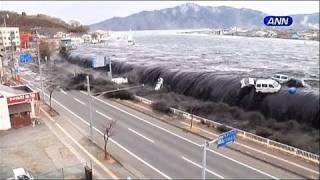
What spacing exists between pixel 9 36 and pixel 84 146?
57.0 metres

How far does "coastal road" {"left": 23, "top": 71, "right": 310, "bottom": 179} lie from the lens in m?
22.6

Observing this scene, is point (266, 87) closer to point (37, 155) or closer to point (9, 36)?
point (37, 155)

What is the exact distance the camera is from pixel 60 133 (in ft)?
103

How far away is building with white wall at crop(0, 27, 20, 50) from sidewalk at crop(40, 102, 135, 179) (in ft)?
120

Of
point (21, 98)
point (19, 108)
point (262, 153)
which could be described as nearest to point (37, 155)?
point (19, 108)

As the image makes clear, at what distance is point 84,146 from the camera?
27.7 m

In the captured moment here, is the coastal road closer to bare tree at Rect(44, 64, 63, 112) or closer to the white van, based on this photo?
the white van

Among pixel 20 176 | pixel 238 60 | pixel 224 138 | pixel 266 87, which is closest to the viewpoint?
pixel 224 138

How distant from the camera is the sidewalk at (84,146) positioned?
22.8 m

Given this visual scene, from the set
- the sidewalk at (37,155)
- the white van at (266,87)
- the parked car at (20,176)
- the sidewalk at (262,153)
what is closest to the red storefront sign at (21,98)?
the sidewalk at (37,155)

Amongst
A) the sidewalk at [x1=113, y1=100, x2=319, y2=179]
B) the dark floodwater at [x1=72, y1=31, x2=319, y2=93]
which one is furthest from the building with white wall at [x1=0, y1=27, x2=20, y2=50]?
the sidewalk at [x1=113, y1=100, x2=319, y2=179]

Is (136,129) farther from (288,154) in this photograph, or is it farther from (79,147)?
(288,154)

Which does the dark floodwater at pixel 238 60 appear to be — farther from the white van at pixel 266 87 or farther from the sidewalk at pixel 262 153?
the sidewalk at pixel 262 153

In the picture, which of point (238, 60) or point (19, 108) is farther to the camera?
point (238, 60)
